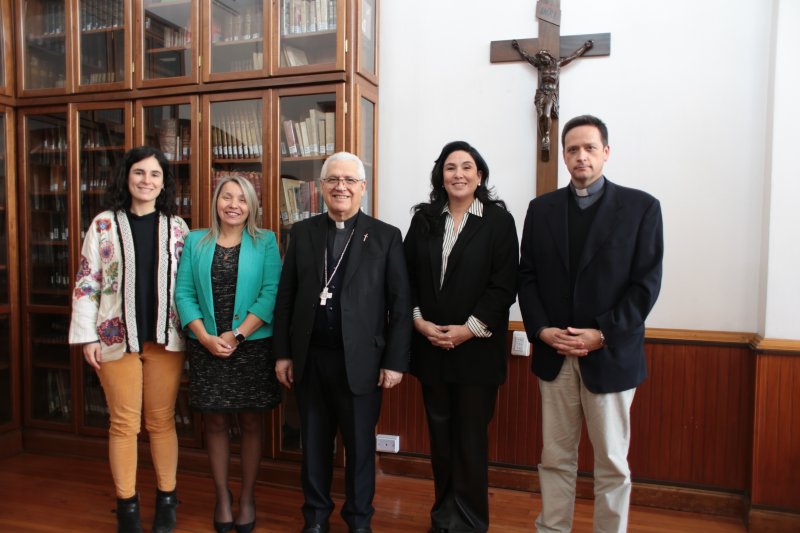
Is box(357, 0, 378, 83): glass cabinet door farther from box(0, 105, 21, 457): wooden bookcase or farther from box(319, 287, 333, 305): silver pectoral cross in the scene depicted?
box(0, 105, 21, 457): wooden bookcase

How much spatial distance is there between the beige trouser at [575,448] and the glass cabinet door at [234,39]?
6.94 ft

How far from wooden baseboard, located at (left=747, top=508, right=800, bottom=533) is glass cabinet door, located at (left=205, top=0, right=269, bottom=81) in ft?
10.0

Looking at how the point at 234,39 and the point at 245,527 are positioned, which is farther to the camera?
the point at 234,39

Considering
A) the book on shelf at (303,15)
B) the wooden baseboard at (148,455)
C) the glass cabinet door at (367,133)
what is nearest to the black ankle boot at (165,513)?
the wooden baseboard at (148,455)

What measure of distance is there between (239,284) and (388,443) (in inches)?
50.8

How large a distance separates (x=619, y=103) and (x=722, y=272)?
0.91 metres

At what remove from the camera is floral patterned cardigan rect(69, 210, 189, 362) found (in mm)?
2365

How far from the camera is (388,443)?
3117mm

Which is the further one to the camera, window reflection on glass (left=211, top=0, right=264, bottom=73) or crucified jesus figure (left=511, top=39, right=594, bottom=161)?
window reflection on glass (left=211, top=0, right=264, bottom=73)

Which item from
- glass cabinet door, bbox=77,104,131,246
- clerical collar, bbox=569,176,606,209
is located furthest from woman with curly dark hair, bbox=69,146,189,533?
clerical collar, bbox=569,176,606,209

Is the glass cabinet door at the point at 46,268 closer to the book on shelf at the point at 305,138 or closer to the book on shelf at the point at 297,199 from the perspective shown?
the book on shelf at the point at 297,199

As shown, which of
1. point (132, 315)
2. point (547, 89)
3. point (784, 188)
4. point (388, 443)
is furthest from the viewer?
point (388, 443)

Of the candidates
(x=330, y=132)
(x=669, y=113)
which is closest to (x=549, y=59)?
(x=669, y=113)

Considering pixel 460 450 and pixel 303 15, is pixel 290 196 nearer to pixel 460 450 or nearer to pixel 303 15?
pixel 303 15
